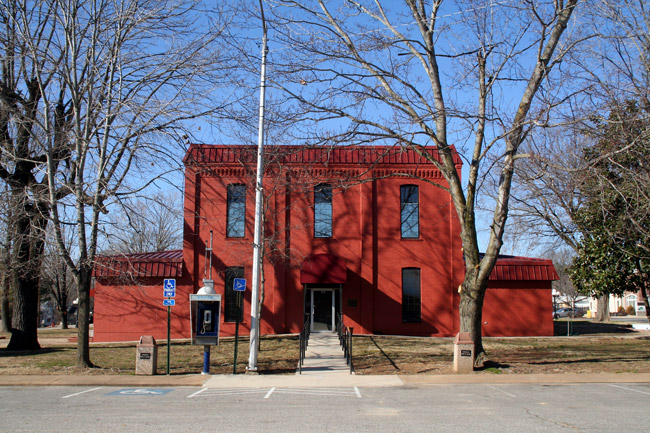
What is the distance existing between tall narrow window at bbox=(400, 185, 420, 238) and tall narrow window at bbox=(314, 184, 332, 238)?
3491 mm

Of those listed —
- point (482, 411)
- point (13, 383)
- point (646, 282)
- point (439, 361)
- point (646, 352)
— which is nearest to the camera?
point (482, 411)

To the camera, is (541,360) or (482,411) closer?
(482,411)

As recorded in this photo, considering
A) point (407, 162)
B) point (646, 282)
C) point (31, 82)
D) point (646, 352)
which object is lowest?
point (646, 352)

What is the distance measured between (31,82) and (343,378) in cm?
1564

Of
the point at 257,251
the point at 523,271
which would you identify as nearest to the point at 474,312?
the point at 257,251

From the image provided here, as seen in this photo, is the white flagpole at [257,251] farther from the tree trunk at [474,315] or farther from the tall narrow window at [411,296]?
the tall narrow window at [411,296]

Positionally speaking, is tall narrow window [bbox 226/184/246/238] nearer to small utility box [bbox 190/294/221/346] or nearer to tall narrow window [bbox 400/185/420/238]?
tall narrow window [bbox 400/185/420/238]

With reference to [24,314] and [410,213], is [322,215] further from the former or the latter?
[24,314]

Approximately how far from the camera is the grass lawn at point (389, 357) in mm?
16500

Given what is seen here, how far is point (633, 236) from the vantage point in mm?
21828

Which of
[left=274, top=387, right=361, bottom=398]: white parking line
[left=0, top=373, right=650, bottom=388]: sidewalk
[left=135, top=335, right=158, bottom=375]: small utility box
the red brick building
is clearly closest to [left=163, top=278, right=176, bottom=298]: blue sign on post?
[left=135, top=335, right=158, bottom=375]: small utility box

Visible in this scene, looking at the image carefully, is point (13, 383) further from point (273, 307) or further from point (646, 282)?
point (646, 282)

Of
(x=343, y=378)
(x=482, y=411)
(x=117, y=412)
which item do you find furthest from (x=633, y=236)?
(x=117, y=412)

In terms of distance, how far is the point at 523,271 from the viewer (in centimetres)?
2794
